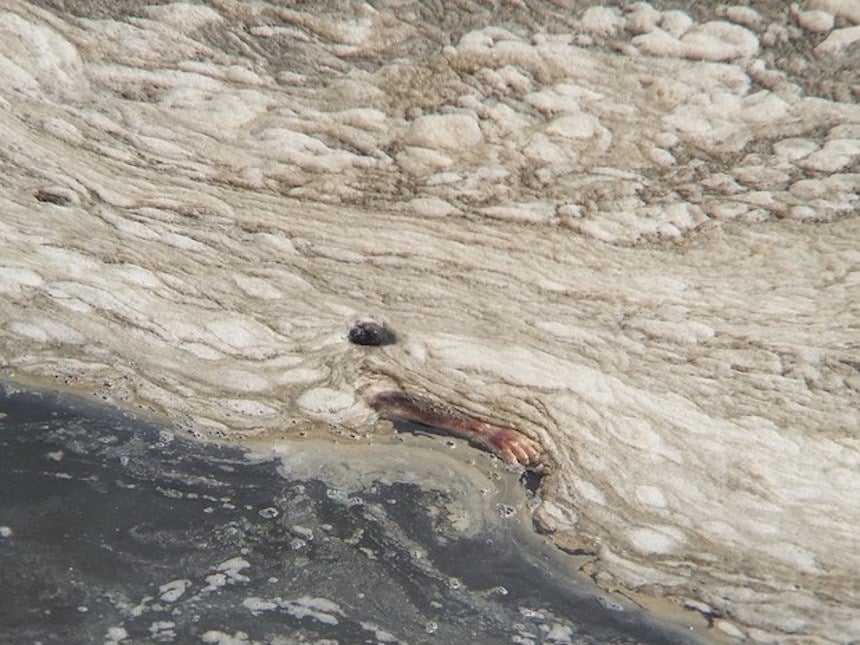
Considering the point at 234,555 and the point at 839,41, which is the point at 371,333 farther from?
the point at 839,41

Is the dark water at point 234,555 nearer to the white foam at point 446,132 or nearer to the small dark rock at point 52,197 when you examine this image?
the small dark rock at point 52,197

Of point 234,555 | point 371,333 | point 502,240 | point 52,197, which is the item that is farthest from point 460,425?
point 52,197

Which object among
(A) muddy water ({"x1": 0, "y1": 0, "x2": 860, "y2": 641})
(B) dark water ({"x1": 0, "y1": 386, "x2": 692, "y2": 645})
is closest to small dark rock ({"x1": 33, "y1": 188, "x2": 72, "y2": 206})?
(A) muddy water ({"x1": 0, "y1": 0, "x2": 860, "y2": 641})

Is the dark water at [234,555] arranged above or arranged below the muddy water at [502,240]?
below

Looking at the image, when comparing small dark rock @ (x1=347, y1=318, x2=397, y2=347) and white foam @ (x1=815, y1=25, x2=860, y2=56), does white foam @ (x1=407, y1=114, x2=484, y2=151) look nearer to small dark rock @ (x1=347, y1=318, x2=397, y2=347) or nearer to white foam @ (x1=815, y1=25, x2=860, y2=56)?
small dark rock @ (x1=347, y1=318, x2=397, y2=347)

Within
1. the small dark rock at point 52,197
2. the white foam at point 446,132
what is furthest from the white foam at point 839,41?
the small dark rock at point 52,197

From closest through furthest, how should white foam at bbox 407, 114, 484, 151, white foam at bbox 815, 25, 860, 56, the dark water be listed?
the dark water → white foam at bbox 815, 25, 860, 56 → white foam at bbox 407, 114, 484, 151
